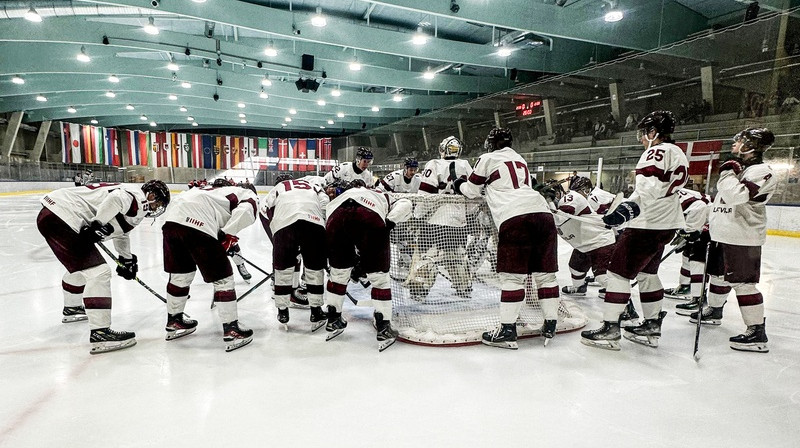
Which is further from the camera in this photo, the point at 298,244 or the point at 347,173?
the point at 347,173

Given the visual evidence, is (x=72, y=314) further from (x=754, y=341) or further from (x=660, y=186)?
(x=754, y=341)

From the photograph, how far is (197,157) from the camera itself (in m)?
20.9

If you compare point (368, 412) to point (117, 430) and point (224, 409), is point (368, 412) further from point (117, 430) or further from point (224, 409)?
point (117, 430)

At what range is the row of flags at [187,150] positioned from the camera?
18625 millimetres

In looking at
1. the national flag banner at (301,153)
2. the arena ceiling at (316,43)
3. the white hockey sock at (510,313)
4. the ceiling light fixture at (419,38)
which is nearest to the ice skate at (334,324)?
the white hockey sock at (510,313)

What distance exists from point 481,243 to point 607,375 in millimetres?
1312

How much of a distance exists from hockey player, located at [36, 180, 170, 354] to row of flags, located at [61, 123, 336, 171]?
16689 mm

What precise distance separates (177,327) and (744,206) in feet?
11.4

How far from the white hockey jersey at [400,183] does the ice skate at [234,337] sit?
235cm

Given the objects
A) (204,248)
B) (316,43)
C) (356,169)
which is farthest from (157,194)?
(316,43)

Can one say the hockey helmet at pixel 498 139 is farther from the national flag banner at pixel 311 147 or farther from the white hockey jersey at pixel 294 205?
the national flag banner at pixel 311 147

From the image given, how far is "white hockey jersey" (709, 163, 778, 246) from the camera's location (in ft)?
7.22

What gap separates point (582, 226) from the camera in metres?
3.10

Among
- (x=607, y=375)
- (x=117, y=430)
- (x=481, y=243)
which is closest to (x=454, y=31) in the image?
(x=481, y=243)
